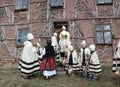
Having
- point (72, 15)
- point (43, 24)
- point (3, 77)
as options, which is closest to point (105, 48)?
point (72, 15)

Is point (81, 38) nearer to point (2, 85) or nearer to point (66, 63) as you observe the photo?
point (66, 63)

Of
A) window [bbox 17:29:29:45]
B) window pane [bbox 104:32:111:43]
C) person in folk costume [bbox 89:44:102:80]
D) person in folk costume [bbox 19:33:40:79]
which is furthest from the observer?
window [bbox 17:29:29:45]

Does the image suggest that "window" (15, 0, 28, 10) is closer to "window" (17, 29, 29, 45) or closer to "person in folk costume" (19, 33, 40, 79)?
"window" (17, 29, 29, 45)

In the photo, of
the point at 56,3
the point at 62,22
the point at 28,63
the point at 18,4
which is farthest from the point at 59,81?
the point at 18,4

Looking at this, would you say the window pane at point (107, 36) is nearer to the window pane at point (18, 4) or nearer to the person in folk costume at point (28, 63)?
the window pane at point (18, 4)

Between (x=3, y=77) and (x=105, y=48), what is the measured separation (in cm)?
770

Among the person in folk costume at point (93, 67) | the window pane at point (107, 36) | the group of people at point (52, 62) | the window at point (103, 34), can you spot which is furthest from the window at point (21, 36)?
the person in folk costume at point (93, 67)

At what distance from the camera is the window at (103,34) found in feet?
59.8

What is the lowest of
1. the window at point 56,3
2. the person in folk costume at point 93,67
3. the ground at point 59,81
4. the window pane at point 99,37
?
the ground at point 59,81

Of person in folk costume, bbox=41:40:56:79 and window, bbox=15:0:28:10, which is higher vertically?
window, bbox=15:0:28:10

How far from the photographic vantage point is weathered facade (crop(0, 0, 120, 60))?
60.0 feet

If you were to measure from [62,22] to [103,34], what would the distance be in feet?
9.55

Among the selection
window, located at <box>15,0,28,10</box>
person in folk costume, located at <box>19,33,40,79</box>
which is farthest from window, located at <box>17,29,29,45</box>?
person in folk costume, located at <box>19,33,40,79</box>

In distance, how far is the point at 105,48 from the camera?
18031 mm
